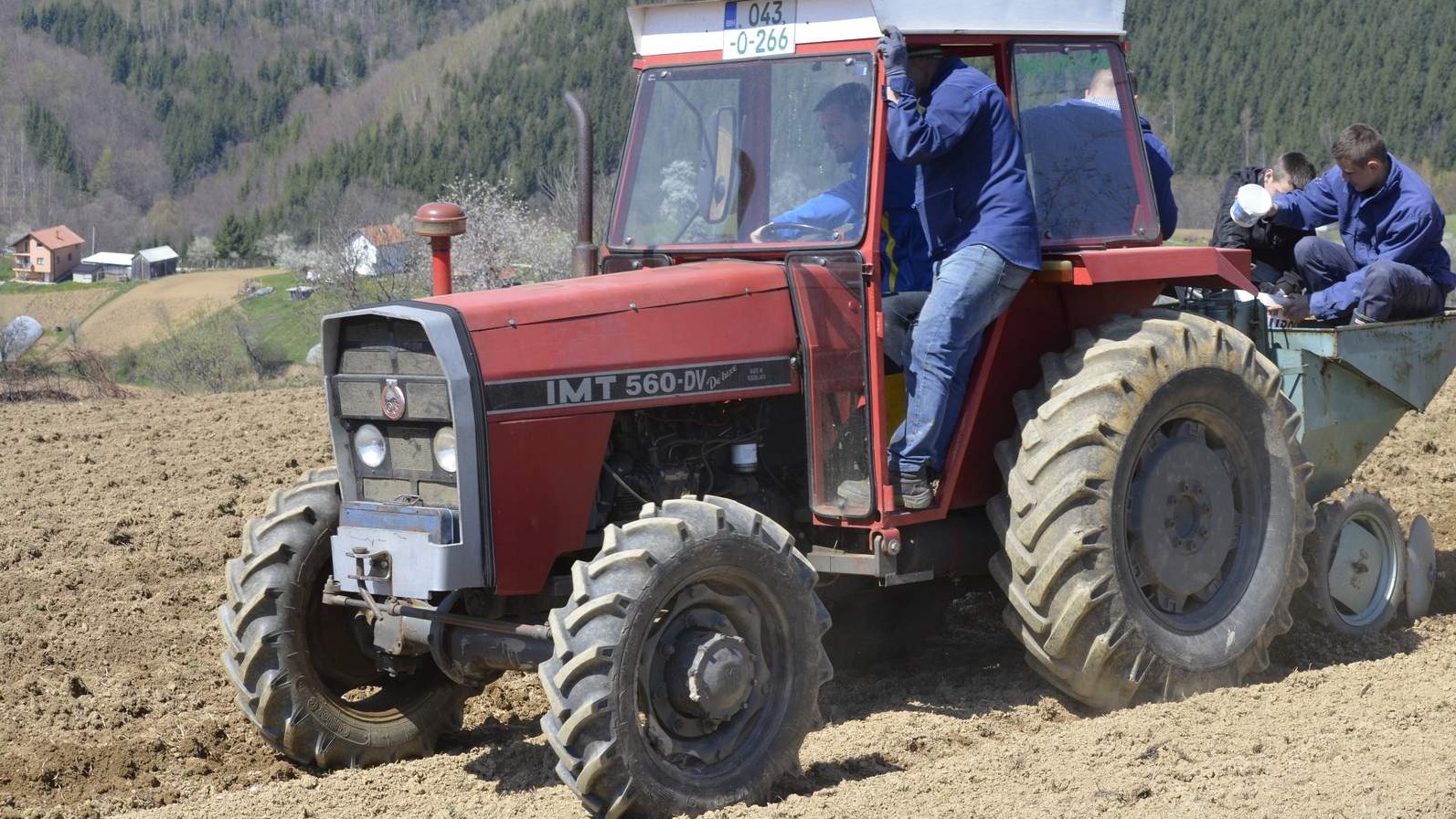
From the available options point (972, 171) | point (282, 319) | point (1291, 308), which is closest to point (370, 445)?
point (972, 171)

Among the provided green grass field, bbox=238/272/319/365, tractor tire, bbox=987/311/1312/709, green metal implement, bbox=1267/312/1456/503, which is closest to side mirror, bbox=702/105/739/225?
tractor tire, bbox=987/311/1312/709

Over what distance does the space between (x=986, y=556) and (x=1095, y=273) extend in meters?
1.15

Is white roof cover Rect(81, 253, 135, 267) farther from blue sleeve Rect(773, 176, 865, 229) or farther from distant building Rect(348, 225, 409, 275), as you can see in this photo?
blue sleeve Rect(773, 176, 865, 229)

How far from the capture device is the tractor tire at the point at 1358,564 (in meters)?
6.79

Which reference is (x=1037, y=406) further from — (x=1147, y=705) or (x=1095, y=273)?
(x=1147, y=705)

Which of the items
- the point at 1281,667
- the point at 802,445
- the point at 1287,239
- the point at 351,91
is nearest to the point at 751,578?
the point at 802,445

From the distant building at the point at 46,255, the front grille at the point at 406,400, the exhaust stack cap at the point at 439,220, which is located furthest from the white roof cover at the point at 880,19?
the distant building at the point at 46,255

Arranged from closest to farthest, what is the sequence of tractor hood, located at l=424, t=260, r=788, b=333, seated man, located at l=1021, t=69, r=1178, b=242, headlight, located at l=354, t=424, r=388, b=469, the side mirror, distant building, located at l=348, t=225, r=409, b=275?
tractor hood, located at l=424, t=260, r=788, b=333
headlight, located at l=354, t=424, r=388, b=469
the side mirror
seated man, located at l=1021, t=69, r=1178, b=242
distant building, located at l=348, t=225, r=409, b=275

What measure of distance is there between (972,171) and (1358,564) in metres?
2.83

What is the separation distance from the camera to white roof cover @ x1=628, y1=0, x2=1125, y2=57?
543cm

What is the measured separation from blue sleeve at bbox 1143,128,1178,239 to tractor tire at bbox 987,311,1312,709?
2.11ft

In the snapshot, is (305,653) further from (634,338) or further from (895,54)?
(895,54)

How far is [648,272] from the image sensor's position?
544 centimetres

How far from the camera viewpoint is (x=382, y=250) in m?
34.2
